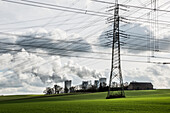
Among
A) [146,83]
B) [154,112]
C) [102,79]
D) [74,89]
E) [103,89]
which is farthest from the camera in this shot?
[102,79]

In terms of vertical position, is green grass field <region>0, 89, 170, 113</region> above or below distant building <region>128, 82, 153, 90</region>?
above

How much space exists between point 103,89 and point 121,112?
9605 cm

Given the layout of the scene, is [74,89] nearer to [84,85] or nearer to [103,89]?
[84,85]

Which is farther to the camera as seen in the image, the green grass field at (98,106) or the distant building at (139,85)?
the distant building at (139,85)

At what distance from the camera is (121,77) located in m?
48.8

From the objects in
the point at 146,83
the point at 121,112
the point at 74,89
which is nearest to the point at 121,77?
the point at 121,112

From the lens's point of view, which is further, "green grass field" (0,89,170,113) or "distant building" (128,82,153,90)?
"distant building" (128,82,153,90)

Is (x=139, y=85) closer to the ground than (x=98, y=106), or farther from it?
closer to the ground

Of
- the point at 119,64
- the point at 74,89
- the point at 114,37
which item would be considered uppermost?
the point at 114,37

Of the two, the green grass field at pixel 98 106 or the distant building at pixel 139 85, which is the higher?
the green grass field at pixel 98 106

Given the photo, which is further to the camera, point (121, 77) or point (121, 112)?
point (121, 77)

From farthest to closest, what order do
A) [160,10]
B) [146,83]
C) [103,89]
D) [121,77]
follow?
[146,83], [103,89], [121,77], [160,10]

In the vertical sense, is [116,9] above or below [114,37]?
above

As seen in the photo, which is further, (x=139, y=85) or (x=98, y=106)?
(x=139, y=85)
